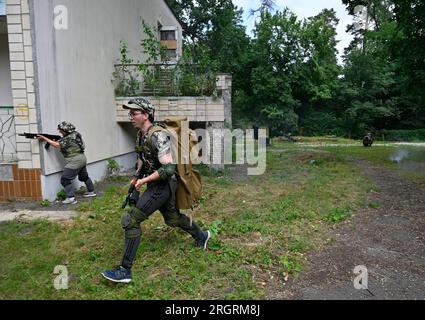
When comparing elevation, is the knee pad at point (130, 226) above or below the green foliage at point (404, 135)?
above

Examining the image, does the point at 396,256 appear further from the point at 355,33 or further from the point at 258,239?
the point at 355,33

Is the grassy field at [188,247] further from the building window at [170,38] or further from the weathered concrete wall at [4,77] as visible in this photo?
the building window at [170,38]

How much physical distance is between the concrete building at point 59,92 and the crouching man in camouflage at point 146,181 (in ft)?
11.1

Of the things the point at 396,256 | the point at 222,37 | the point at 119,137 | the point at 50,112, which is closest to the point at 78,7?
the point at 50,112

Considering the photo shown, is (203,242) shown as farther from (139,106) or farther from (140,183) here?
→ (139,106)

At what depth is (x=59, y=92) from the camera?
6.75m

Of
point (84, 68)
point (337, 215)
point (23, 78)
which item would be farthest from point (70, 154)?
point (337, 215)

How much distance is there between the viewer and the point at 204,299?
3.35 m

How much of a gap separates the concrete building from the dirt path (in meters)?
4.53

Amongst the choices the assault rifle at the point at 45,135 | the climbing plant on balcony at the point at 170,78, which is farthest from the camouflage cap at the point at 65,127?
the climbing plant on balcony at the point at 170,78

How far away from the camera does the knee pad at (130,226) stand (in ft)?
11.7

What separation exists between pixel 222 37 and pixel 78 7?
23.2 meters

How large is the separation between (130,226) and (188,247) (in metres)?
1.08
